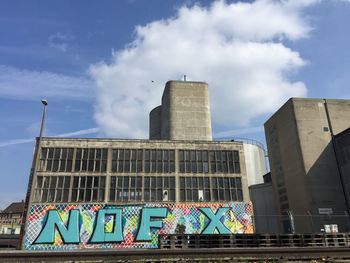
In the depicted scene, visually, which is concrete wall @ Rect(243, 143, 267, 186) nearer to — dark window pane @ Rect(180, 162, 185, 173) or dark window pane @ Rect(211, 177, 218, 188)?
dark window pane @ Rect(211, 177, 218, 188)

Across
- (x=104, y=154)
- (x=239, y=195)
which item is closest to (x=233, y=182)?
(x=239, y=195)

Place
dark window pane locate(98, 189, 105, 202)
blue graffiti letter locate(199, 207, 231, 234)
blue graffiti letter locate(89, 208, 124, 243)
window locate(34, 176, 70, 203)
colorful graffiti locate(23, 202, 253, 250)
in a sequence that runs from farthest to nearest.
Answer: dark window pane locate(98, 189, 105, 202)
window locate(34, 176, 70, 203)
blue graffiti letter locate(199, 207, 231, 234)
blue graffiti letter locate(89, 208, 124, 243)
colorful graffiti locate(23, 202, 253, 250)

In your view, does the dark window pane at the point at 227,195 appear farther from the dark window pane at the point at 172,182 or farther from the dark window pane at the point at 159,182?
the dark window pane at the point at 159,182

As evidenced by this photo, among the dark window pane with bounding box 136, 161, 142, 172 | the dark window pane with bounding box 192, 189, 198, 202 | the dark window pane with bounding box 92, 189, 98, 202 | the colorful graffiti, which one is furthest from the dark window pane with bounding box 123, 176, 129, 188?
the dark window pane with bounding box 192, 189, 198, 202

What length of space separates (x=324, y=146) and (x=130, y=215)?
101 ft

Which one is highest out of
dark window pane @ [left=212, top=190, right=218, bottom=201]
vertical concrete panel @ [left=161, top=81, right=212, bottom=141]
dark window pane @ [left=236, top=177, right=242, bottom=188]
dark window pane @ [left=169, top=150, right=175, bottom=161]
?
vertical concrete panel @ [left=161, top=81, right=212, bottom=141]

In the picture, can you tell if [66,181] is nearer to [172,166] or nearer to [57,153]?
[57,153]

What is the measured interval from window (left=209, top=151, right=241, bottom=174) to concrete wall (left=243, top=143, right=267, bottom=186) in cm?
2014

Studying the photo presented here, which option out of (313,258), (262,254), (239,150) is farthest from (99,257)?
(239,150)

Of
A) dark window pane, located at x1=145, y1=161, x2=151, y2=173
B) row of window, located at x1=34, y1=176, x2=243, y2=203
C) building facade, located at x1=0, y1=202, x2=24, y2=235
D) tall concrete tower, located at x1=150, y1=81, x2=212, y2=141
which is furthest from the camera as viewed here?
building facade, located at x1=0, y1=202, x2=24, y2=235

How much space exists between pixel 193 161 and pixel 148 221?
388 inches

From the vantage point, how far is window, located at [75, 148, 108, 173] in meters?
38.0

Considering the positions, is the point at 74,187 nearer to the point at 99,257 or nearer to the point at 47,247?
the point at 47,247

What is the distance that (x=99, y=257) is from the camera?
52.7ft
